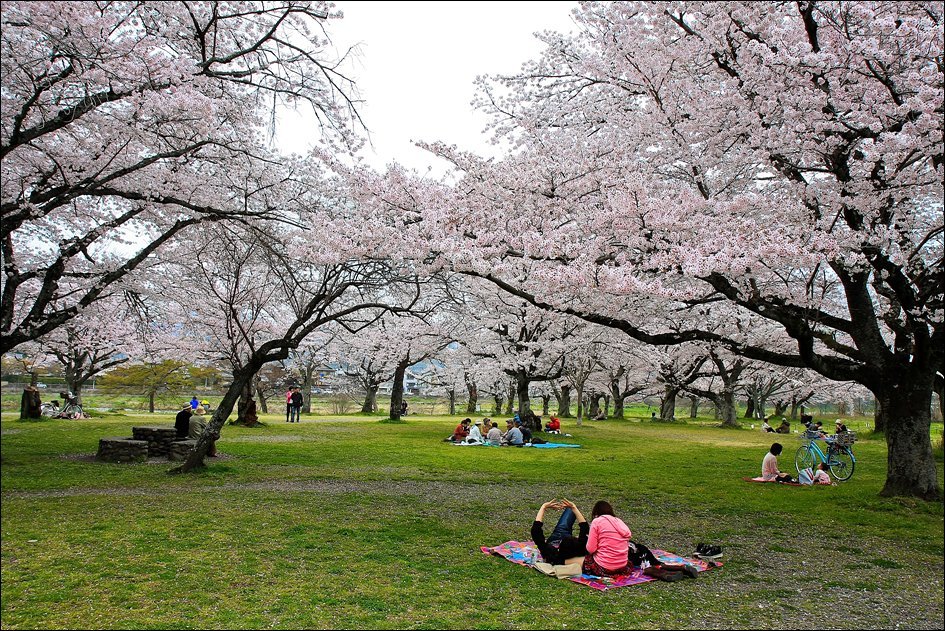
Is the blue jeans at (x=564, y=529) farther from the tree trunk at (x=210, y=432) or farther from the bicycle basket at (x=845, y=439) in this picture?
the bicycle basket at (x=845, y=439)

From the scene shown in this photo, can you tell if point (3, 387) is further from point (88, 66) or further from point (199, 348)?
point (199, 348)

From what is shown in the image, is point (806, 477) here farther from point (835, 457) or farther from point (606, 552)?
point (606, 552)

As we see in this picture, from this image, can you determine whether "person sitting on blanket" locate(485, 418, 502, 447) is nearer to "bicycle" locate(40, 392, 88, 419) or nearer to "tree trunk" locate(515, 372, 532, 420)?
"tree trunk" locate(515, 372, 532, 420)

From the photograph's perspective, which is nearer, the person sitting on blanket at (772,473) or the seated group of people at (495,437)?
the person sitting on blanket at (772,473)

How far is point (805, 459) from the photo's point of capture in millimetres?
13398

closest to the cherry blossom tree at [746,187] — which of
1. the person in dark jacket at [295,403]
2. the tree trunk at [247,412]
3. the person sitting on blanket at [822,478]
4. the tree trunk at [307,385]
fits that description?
the person sitting on blanket at [822,478]

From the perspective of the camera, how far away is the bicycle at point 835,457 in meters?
12.4

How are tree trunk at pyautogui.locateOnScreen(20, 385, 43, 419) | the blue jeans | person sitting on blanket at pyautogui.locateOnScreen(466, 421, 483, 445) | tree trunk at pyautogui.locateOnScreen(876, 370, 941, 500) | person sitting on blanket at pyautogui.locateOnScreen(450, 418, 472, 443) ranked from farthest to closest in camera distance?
tree trunk at pyautogui.locateOnScreen(20, 385, 43, 419), person sitting on blanket at pyautogui.locateOnScreen(450, 418, 472, 443), person sitting on blanket at pyautogui.locateOnScreen(466, 421, 483, 445), tree trunk at pyautogui.locateOnScreen(876, 370, 941, 500), the blue jeans

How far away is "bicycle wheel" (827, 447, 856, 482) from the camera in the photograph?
41.3 ft

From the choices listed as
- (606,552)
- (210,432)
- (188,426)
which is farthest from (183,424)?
(606,552)

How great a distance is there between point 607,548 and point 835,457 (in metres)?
9.37

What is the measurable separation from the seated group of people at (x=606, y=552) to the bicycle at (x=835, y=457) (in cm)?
819

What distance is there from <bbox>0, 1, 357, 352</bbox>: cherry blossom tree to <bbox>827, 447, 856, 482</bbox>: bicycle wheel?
452 inches

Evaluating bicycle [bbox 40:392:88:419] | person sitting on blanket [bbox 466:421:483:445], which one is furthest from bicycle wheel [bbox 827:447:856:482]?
bicycle [bbox 40:392:88:419]
